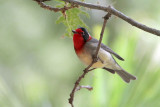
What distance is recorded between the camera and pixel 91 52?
263 cm

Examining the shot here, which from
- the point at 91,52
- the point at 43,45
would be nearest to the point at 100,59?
the point at 91,52

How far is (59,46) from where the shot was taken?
535 cm

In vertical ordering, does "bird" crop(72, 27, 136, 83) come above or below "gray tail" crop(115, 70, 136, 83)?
above

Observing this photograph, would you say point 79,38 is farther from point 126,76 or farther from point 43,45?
point 43,45

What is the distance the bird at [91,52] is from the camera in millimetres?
2613

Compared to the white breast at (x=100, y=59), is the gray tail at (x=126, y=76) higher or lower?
lower

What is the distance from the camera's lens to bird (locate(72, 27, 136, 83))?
261cm

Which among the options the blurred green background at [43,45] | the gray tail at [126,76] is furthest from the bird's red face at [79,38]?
the blurred green background at [43,45]

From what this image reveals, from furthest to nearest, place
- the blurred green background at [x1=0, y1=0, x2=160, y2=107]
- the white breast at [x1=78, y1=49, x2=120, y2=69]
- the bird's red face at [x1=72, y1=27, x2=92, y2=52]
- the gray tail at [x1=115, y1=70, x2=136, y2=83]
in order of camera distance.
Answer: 1. the blurred green background at [x1=0, y1=0, x2=160, y2=107]
2. the gray tail at [x1=115, y1=70, x2=136, y2=83]
3. the bird's red face at [x1=72, y1=27, x2=92, y2=52]
4. the white breast at [x1=78, y1=49, x2=120, y2=69]

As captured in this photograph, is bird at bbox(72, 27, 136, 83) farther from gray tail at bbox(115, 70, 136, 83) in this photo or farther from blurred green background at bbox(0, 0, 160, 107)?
blurred green background at bbox(0, 0, 160, 107)

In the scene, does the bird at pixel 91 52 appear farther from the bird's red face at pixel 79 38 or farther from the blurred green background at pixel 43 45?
the blurred green background at pixel 43 45

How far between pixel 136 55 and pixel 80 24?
1734 millimetres

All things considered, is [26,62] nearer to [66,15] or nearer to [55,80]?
[55,80]

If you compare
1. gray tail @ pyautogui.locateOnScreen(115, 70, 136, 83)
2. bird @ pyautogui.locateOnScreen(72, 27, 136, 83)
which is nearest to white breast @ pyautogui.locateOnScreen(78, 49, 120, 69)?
bird @ pyautogui.locateOnScreen(72, 27, 136, 83)
